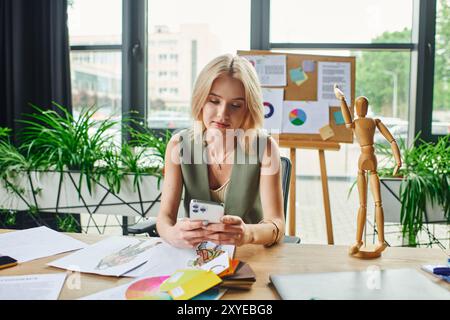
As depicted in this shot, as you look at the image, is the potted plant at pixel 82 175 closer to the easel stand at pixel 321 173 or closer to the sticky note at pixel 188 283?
the easel stand at pixel 321 173

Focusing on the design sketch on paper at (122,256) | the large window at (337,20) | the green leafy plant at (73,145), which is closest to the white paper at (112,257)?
the design sketch on paper at (122,256)

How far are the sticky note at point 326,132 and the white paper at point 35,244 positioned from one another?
1755 mm

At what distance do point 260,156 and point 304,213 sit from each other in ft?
7.60

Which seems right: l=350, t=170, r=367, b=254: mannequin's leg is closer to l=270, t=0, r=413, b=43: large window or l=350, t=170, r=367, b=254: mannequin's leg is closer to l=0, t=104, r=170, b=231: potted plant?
l=0, t=104, r=170, b=231: potted plant

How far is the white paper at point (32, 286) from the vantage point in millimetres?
815

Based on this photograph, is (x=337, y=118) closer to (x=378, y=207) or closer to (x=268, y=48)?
(x=268, y=48)

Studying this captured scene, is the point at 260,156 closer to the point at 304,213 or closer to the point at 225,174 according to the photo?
the point at 225,174

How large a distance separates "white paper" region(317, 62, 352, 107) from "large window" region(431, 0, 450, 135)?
2.63 feet

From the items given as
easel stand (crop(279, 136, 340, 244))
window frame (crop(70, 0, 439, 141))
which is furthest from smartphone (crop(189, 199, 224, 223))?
window frame (crop(70, 0, 439, 141))

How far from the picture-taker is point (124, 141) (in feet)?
9.92

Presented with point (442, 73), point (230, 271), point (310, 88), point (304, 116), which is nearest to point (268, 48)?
point (310, 88)

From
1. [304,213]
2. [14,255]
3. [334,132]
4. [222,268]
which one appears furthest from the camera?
[304,213]

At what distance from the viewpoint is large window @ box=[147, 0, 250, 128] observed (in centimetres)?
313

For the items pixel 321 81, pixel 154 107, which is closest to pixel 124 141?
pixel 154 107
